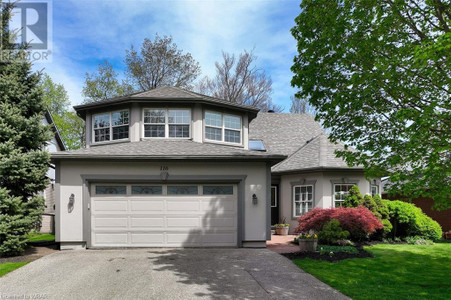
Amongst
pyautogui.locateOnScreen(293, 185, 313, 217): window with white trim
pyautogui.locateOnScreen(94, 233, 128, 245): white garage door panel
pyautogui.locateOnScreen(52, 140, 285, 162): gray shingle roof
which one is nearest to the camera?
pyautogui.locateOnScreen(52, 140, 285, 162): gray shingle roof

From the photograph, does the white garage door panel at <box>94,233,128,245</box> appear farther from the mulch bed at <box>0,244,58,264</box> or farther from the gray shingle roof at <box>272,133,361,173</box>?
the gray shingle roof at <box>272,133,361,173</box>

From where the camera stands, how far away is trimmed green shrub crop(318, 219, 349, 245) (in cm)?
1127

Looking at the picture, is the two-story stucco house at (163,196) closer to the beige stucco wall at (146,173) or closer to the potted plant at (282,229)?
the beige stucco wall at (146,173)

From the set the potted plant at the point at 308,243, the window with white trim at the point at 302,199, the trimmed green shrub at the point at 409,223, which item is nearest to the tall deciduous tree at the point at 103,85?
the window with white trim at the point at 302,199

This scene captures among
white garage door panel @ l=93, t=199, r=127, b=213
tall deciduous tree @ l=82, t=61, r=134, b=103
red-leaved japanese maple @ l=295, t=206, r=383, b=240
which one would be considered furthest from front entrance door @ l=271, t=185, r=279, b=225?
tall deciduous tree @ l=82, t=61, r=134, b=103

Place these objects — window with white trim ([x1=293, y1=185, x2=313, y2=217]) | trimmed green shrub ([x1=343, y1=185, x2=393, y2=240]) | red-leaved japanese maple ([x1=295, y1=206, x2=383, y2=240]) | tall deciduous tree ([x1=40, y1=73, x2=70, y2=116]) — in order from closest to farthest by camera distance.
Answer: red-leaved japanese maple ([x1=295, y1=206, x2=383, y2=240]) → trimmed green shrub ([x1=343, y1=185, x2=393, y2=240]) → window with white trim ([x1=293, y1=185, x2=313, y2=217]) → tall deciduous tree ([x1=40, y1=73, x2=70, y2=116])

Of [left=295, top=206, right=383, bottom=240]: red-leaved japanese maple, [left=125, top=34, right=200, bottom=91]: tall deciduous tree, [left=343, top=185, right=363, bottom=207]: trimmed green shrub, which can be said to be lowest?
[left=295, top=206, right=383, bottom=240]: red-leaved japanese maple

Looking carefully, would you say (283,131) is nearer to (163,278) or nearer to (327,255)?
(327,255)

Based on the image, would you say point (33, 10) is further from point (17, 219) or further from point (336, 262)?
point (336, 262)

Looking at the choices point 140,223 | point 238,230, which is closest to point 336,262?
point 238,230

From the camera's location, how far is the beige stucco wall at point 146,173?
35.6 ft

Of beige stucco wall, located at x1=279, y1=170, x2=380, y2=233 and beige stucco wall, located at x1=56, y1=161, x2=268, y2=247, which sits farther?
beige stucco wall, located at x1=279, y1=170, x2=380, y2=233

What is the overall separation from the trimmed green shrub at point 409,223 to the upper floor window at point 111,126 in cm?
1171

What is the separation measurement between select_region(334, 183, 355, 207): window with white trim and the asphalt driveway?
6230 millimetres
